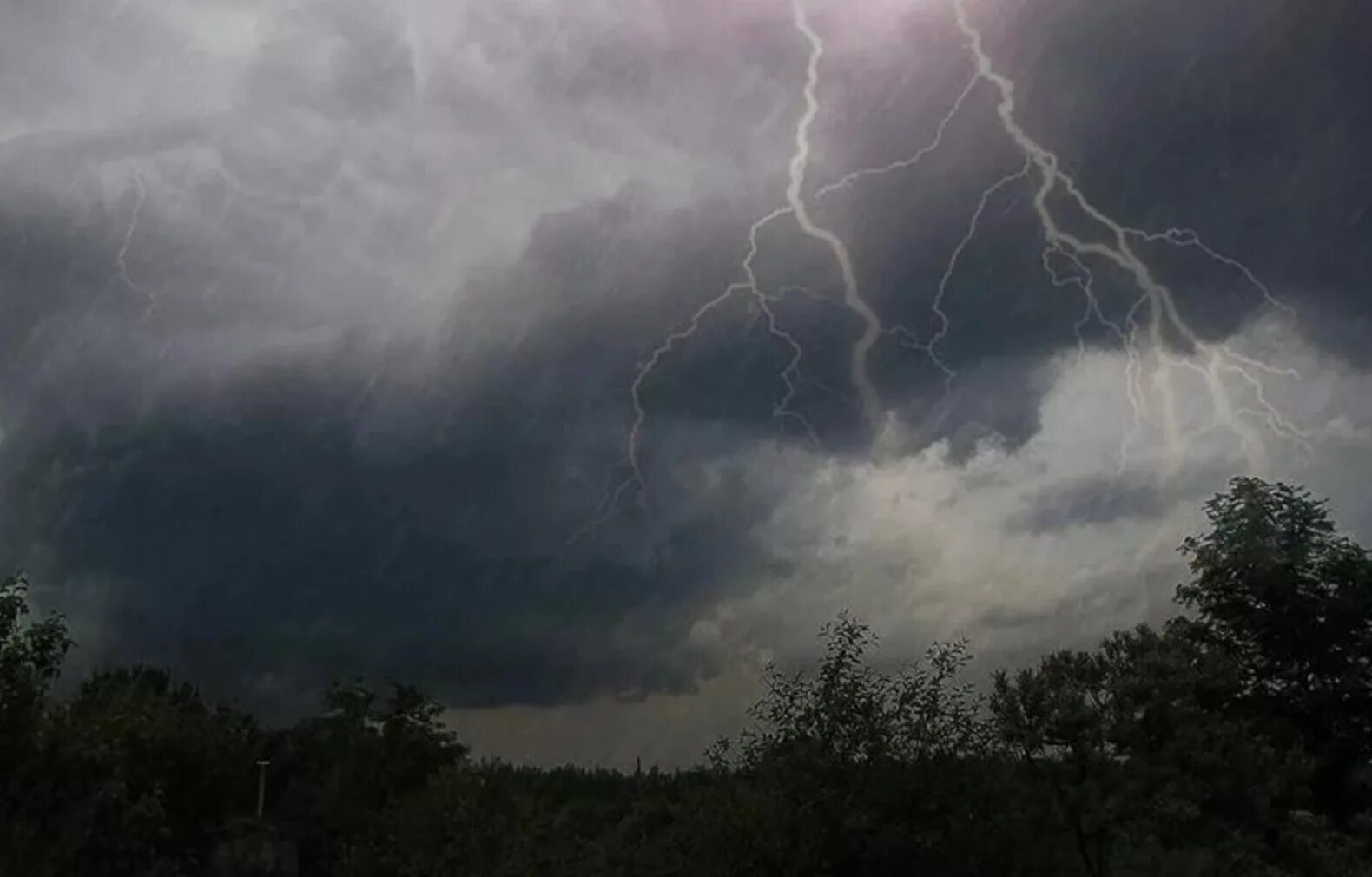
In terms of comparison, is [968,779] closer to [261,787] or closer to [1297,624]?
[1297,624]

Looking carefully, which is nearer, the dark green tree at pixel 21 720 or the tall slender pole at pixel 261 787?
the dark green tree at pixel 21 720

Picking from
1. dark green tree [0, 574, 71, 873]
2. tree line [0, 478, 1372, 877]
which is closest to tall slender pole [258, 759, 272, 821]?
tree line [0, 478, 1372, 877]

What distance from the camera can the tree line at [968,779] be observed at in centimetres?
1922

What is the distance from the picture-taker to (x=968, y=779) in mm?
19703

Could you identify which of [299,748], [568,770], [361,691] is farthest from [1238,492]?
[568,770]

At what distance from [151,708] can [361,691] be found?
15.2 metres

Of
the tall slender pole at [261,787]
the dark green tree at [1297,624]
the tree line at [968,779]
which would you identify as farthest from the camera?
the tall slender pole at [261,787]

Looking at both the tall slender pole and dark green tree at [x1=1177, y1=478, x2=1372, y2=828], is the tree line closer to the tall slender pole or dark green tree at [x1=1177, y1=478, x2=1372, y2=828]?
dark green tree at [x1=1177, y1=478, x2=1372, y2=828]

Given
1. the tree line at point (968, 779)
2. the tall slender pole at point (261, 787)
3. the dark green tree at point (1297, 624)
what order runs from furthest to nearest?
1. the tall slender pole at point (261, 787)
2. the dark green tree at point (1297, 624)
3. the tree line at point (968, 779)

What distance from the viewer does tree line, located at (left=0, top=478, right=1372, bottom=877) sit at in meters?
19.2

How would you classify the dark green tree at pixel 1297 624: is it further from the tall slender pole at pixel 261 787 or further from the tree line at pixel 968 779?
the tall slender pole at pixel 261 787

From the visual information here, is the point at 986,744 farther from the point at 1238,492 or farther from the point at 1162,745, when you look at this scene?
the point at 1238,492

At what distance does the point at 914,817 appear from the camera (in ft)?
63.4

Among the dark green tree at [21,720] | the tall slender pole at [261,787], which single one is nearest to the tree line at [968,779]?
the dark green tree at [21,720]
